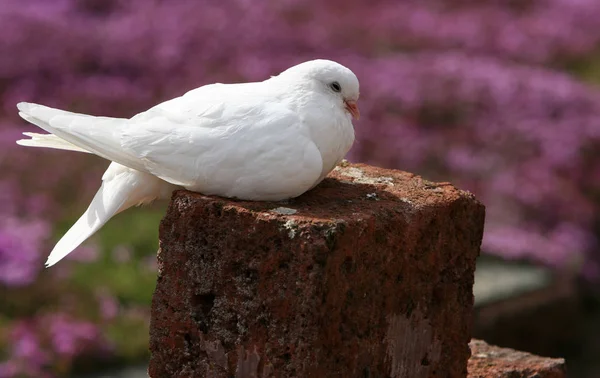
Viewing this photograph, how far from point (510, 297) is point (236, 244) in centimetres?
384

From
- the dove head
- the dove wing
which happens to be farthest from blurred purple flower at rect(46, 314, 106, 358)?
the dove head

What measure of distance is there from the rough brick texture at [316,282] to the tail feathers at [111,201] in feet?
0.64

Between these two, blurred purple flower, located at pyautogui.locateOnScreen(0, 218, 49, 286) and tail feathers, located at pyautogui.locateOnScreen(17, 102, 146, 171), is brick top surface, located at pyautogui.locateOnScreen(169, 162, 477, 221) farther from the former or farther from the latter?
blurred purple flower, located at pyautogui.locateOnScreen(0, 218, 49, 286)

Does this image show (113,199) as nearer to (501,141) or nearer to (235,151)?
(235,151)

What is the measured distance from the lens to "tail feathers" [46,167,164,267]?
3345 millimetres

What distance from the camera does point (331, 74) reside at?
11.1 feet

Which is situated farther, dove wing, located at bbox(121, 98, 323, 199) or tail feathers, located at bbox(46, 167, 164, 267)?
tail feathers, located at bbox(46, 167, 164, 267)

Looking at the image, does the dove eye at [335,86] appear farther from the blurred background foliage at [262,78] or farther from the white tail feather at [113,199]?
the blurred background foliage at [262,78]

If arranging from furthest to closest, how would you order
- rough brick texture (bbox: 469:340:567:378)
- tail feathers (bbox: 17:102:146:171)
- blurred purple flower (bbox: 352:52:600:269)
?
1. blurred purple flower (bbox: 352:52:600:269)
2. rough brick texture (bbox: 469:340:567:378)
3. tail feathers (bbox: 17:102:146:171)

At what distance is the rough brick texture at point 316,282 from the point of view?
3.03 metres

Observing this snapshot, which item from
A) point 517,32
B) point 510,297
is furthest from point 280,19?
point 510,297

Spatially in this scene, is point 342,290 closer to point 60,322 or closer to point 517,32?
→ point 60,322

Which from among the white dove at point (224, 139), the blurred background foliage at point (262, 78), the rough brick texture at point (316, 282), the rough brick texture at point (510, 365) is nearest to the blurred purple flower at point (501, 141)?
the blurred background foliage at point (262, 78)

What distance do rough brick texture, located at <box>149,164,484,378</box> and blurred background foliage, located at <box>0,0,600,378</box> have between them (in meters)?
2.69
